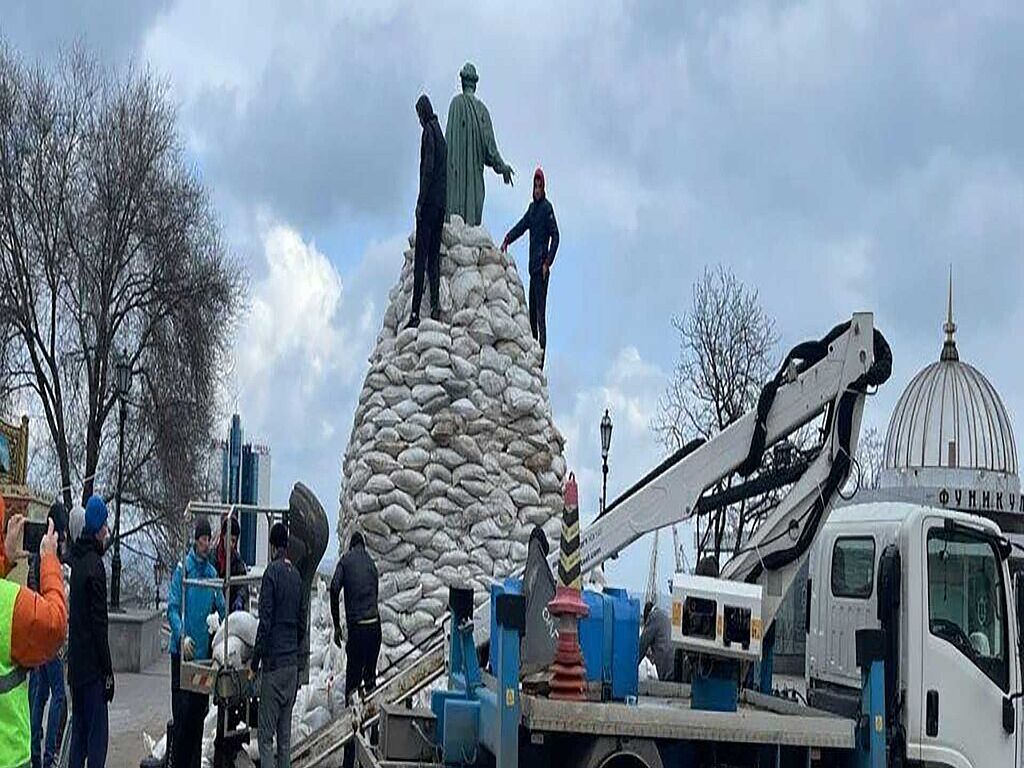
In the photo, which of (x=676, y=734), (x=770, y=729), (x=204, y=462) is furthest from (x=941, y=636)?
(x=204, y=462)

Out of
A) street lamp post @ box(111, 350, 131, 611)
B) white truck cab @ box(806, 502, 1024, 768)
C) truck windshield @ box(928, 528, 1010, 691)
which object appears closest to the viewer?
white truck cab @ box(806, 502, 1024, 768)

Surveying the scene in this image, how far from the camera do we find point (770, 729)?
21.7ft

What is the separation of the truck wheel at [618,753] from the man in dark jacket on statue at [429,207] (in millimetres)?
8252

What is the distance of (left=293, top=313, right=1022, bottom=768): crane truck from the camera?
657 centimetres

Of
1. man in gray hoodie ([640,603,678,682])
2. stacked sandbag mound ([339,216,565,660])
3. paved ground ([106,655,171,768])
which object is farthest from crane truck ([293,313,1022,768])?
stacked sandbag mound ([339,216,565,660])

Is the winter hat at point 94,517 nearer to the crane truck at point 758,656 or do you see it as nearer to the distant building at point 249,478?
the crane truck at point 758,656

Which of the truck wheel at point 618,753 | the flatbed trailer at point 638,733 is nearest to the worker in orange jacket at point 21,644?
the flatbed trailer at point 638,733

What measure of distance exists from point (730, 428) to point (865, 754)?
85.9 inches

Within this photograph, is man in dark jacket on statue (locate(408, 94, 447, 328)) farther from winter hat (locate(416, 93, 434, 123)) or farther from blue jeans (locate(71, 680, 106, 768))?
blue jeans (locate(71, 680, 106, 768))

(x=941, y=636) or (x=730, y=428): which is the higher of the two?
(x=730, y=428)

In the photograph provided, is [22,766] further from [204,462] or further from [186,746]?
[204,462]

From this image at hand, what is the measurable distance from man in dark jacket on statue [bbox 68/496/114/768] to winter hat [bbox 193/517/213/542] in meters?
1.07

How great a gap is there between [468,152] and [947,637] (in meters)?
9.50

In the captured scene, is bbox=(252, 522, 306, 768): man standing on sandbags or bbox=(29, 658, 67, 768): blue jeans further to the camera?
bbox=(29, 658, 67, 768): blue jeans
